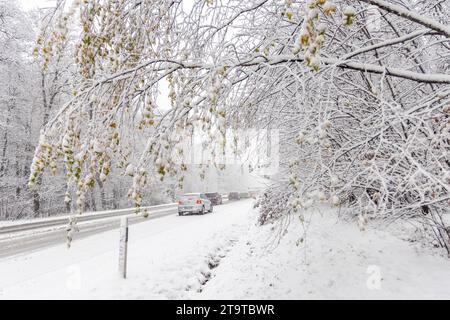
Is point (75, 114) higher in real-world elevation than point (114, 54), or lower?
A: lower

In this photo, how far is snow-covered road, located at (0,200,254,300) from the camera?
5117 mm

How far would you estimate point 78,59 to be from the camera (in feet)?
10.8

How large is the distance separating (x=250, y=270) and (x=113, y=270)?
276 cm

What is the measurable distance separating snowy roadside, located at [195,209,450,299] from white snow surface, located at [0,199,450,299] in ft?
0.05

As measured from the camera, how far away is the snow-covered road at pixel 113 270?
512cm

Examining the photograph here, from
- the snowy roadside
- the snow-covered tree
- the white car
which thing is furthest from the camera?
the white car

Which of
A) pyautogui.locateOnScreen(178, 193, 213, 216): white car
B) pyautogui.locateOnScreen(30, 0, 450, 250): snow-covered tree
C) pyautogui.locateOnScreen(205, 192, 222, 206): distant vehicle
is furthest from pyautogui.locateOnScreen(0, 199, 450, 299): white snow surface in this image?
pyautogui.locateOnScreen(205, 192, 222, 206): distant vehicle

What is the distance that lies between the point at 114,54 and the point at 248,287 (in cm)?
423

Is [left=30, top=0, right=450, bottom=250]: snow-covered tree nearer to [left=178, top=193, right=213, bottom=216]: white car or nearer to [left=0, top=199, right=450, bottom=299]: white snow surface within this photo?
[left=0, top=199, right=450, bottom=299]: white snow surface

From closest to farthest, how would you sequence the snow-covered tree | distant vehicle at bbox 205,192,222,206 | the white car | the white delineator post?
the snow-covered tree
the white delineator post
the white car
distant vehicle at bbox 205,192,222,206

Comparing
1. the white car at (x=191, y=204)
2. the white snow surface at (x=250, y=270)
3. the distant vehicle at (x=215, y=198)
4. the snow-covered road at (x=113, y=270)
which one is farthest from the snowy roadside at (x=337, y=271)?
the distant vehicle at (x=215, y=198)
